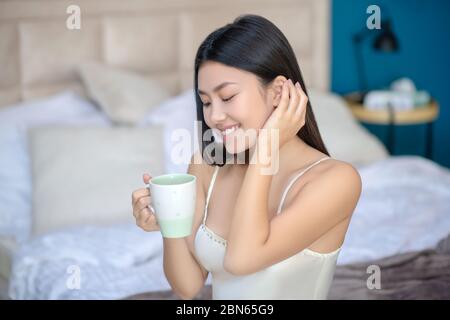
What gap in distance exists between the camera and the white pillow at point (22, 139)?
2.45 m

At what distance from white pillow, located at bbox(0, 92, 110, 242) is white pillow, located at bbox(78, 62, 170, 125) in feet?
0.25

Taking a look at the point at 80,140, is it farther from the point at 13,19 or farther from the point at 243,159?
the point at 243,159

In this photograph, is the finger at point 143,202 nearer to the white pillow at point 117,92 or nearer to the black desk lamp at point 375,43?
the white pillow at point 117,92

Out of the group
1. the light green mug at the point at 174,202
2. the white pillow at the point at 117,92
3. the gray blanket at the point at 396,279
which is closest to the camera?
the light green mug at the point at 174,202

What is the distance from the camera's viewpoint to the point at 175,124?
9.07 feet

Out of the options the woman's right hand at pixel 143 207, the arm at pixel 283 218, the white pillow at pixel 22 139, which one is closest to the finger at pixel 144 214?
the woman's right hand at pixel 143 207

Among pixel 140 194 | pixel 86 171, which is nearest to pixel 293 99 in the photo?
pixel 140 194

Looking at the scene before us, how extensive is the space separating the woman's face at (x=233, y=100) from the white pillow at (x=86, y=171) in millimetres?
1448

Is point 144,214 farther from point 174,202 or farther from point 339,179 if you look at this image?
point 339,179

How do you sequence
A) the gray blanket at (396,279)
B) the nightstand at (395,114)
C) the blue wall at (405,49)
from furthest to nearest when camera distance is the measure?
the blue wall at (405,49) < the nightstand at (395,114) < the gray blanket at (396,279)

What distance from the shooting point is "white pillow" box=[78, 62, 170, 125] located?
2.85 meters

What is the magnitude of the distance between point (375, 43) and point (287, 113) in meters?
2.70

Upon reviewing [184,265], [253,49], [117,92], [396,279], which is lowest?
[396,279]

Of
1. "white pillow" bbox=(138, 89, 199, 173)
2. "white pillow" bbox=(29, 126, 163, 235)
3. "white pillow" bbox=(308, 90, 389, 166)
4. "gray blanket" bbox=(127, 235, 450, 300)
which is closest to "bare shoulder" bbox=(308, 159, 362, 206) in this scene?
"gray blanket" bbox=(127, 235, 450, 300)
